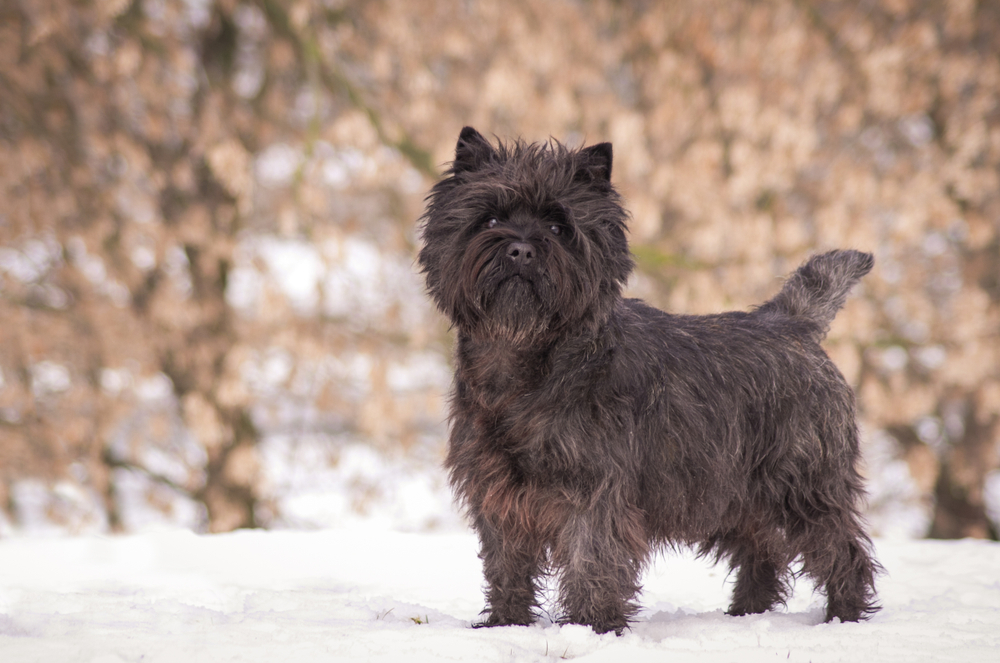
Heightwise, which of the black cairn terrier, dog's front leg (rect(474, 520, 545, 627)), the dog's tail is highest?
the dog's tail

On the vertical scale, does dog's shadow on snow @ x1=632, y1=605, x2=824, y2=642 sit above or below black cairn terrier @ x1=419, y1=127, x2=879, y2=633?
below

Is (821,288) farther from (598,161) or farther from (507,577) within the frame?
(507,577)

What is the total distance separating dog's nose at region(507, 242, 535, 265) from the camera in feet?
11.1

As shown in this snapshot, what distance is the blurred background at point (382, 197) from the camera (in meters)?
8.64

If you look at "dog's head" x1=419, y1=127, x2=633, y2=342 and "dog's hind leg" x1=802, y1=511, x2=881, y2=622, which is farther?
"dog's hind leg" x1=802, y1=511, x2=881, y2=622

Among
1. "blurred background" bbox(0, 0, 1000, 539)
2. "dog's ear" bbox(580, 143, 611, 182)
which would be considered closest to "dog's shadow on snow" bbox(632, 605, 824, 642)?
"dog's ear" bbox(580, 143, 611, 182)

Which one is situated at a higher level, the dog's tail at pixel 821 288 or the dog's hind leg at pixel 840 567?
the dog's tail at pixel 821 288

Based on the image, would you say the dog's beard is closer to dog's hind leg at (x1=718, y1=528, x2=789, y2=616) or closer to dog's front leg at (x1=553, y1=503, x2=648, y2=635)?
dog's front leg at (x1=553, y1=503, x2=648, y2=635)

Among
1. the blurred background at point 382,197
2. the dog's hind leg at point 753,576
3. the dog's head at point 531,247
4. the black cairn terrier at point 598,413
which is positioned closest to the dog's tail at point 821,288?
the black cairn terrier at point 598,413

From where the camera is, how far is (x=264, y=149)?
34.0 ft

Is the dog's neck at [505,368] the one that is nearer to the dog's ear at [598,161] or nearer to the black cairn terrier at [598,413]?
the black cairn terrier at [598,413]

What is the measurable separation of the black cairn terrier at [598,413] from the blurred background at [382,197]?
14.2 ft

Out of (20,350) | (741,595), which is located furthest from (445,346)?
(741,595)

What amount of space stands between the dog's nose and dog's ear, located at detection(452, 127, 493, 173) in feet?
1.98
